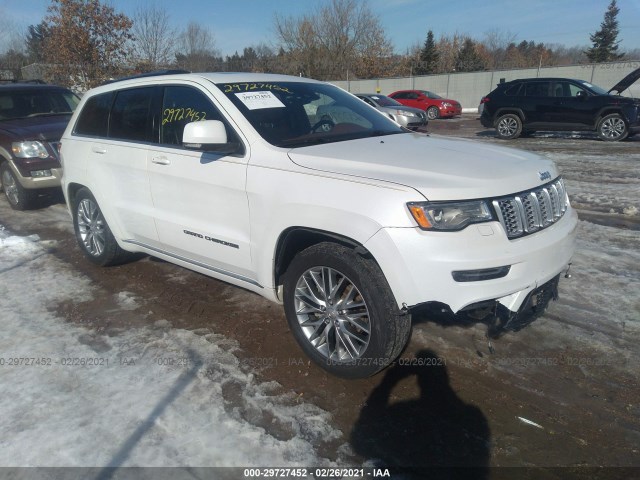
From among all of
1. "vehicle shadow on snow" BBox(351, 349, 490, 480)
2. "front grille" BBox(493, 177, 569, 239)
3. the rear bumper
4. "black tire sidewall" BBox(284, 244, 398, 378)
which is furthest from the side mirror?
the rear bumper

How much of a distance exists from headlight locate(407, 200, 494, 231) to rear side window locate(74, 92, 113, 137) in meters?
3.44

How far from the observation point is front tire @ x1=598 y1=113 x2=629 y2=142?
43.6ft

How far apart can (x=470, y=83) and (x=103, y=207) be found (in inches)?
1305

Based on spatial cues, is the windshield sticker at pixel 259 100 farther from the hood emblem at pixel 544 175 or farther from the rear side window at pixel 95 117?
the hood emblem at pixel 544 175

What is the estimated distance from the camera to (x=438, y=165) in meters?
2.85

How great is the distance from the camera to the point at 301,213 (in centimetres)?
295

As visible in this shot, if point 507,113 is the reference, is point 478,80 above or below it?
above

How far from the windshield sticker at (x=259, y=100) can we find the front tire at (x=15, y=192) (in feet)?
18.3

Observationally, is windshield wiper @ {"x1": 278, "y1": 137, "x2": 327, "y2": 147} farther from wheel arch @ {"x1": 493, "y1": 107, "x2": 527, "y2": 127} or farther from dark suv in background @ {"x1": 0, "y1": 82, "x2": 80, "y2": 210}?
wheel arch @ {"x1": 493, "y1": 107, "x2": 527, "y2": 127}

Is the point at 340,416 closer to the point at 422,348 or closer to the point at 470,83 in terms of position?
the point at 422,348

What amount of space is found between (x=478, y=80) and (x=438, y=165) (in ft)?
110

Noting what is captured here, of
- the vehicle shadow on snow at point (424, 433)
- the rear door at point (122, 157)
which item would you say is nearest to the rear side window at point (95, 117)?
the rear door at point (122, 157)

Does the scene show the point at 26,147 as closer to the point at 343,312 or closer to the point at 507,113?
the point at 343,312

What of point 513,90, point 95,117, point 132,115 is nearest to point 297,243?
point 132,115
